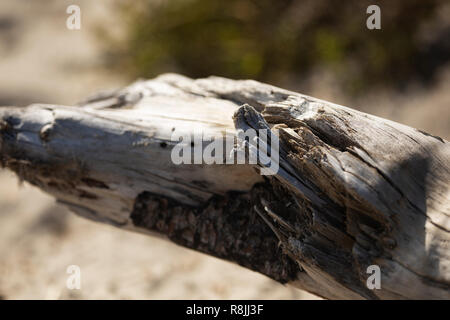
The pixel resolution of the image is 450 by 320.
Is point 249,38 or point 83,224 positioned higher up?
point 249,38

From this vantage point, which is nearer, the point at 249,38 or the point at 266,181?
the point at 266,181

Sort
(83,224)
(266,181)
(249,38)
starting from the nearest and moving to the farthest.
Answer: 1. (266,181)
2. (83,224)
3. (249,38)

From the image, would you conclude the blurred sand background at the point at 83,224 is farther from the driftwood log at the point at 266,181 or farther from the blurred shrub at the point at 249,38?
the driftwood log at the point at 266,181

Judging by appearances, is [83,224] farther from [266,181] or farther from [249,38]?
[249,38]

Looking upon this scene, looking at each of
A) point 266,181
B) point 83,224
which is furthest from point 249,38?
point 266,181

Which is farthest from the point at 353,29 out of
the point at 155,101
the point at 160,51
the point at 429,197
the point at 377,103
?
the point at 429,197

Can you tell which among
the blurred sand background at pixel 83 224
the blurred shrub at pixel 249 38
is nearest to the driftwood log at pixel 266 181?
the blurred sand background at pixel 83 224

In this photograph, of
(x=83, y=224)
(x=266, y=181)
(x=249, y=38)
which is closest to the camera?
(x=266, y=181)
